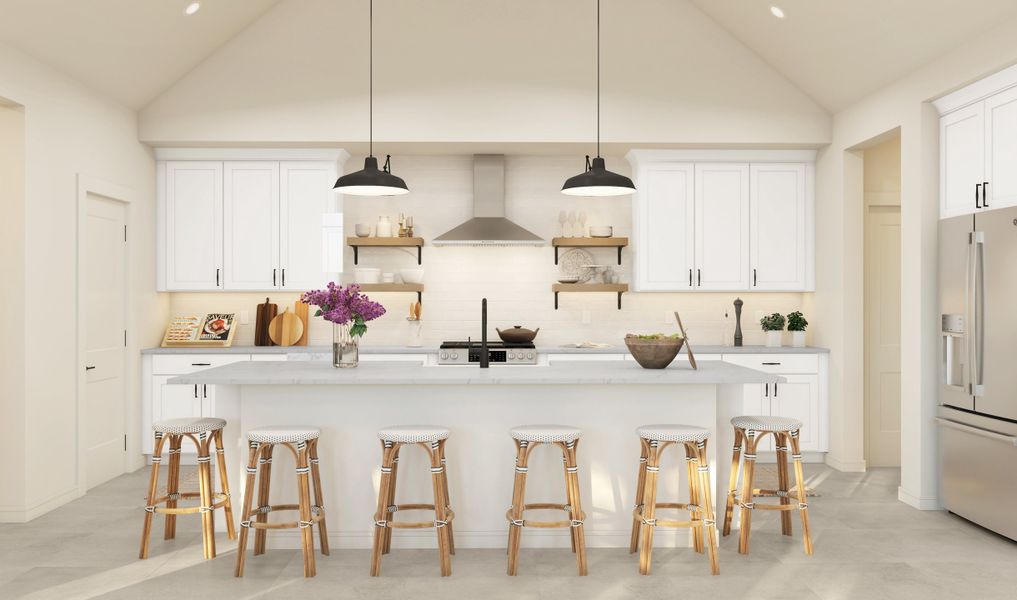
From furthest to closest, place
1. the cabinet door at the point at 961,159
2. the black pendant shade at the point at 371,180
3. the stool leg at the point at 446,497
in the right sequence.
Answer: the cabinet door at the point at 961,159 → the black pendant shade at the point at 371,180 → the stool leg at the point at 446,497

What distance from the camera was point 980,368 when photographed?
4.09 metres

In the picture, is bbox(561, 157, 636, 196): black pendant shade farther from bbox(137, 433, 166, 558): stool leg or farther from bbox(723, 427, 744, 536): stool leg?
bbox(137, 433, 166, 558): stool leg

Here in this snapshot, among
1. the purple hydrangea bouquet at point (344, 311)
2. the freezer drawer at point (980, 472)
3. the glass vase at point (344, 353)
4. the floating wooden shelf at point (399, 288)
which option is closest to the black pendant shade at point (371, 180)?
the purple hydrangea bouquet at point (344, 311)

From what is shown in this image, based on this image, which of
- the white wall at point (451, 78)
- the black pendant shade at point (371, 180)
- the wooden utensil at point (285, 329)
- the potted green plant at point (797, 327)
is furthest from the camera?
the wooden utensil at point (285, 329)

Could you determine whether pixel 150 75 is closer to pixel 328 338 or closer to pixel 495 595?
pixel 328 338

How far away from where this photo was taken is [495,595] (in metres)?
3.22

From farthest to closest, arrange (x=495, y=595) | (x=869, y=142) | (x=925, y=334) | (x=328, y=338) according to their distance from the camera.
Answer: (x=328, y=338), (x=869, y=142), (x=925, y=334), (x=495, y=595)

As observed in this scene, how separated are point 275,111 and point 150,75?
3.08 feet

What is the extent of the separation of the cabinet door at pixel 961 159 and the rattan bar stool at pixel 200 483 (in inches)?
180

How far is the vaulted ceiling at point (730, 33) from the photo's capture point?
4.18m

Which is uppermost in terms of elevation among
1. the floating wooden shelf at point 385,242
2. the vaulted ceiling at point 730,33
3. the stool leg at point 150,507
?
the vaulted ceiling at point 730,33

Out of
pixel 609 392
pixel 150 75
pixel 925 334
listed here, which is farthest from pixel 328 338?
pixel 925 334

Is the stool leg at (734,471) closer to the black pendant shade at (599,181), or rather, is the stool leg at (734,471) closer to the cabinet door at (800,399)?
the black pendant shade at (599,181)

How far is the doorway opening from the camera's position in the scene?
5965 millimetres
